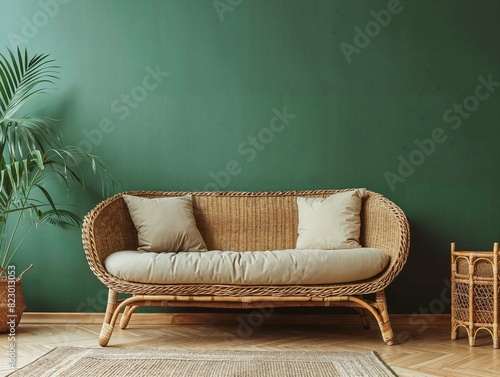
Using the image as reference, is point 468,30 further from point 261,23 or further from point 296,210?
point 296,210

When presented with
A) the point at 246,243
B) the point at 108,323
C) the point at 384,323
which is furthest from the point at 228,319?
the point at 384,323

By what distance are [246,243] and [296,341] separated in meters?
0.73

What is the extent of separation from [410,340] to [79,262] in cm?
209

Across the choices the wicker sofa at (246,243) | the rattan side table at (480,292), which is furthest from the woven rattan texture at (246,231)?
the rattan side table at (480,292)

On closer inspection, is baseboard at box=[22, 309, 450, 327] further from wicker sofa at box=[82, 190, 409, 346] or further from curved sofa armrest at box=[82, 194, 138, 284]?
curved sofa armrest at box=[82, 194, 138, 284]

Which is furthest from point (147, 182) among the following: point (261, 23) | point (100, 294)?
point (261, 23)

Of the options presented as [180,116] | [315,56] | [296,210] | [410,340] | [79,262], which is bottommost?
[410,340]

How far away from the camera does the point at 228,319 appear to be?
12.1 ft

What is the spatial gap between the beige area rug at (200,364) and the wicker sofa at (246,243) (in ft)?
0.88

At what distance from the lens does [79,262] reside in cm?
381

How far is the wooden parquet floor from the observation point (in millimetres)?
2703

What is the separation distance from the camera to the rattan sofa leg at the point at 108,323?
301cm

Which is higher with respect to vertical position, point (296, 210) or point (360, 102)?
point (360, 102)

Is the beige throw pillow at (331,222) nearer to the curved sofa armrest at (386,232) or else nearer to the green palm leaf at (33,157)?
the curved sofa armrest at (386,232)
